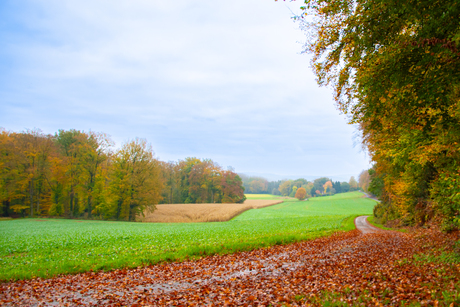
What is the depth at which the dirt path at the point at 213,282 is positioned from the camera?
659 cm

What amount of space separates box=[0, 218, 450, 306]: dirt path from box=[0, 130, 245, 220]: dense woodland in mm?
33531

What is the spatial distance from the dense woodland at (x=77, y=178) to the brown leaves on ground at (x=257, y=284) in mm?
33861

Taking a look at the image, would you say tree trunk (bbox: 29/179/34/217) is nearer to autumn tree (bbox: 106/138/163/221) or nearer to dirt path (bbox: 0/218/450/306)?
autumn tree (bbox: 106/138/163/221)

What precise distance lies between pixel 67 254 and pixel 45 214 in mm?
43221

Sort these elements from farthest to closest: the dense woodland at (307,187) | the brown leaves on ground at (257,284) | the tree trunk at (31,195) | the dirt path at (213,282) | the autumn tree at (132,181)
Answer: the dense woodland at (307,187)
the tree trunk at (31,195)
the autumn tree at (132,181)
the dirt path at (213,282)
the brown leaves on ground at (257,284)

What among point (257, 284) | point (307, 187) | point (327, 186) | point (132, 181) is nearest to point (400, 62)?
point (257, 284)

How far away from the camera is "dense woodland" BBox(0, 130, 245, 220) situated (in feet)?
135

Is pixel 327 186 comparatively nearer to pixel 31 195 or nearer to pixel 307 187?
pixel 307 187

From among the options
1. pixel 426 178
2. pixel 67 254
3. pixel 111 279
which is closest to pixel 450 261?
pixel 111 279

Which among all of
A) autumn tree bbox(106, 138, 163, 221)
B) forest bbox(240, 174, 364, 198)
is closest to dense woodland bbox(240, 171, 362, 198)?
forest bbox(240, 174, 364, 198)

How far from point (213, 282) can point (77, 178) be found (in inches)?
1798

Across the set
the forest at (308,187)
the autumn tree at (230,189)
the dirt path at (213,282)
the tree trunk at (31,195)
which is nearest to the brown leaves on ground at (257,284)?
the dirt path at (213,282)

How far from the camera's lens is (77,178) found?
146 ft

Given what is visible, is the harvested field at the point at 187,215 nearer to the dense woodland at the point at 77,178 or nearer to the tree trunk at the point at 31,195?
the dense woodland at the point at 77,178
